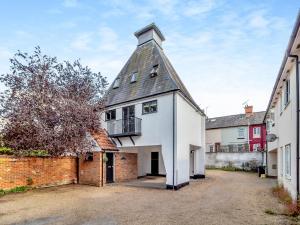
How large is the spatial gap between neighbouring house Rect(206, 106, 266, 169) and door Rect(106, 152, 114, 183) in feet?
52.9

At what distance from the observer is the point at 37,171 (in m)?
14.2

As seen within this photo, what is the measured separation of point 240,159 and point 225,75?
49.3ft

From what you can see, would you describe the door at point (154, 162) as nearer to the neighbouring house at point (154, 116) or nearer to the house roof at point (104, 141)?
the neighbouring house at point (154, 116)

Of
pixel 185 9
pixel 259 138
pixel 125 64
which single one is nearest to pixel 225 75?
pixel 185 9

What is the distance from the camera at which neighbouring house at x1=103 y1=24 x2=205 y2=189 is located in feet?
48.9

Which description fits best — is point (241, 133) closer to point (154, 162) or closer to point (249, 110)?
point (249, 110)

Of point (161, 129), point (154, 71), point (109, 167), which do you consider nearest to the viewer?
point (161, 129)

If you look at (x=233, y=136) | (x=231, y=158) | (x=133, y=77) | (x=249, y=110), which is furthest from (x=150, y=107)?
(x=249, y=110)

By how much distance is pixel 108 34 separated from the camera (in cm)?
1177

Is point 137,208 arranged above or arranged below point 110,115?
below

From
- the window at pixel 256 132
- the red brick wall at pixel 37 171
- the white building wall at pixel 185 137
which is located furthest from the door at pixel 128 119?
the window at pixel 256 132

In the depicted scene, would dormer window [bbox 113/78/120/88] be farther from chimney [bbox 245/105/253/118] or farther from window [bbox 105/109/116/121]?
chimney [bbox 245/105/253/118]

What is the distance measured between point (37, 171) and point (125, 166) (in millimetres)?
6113

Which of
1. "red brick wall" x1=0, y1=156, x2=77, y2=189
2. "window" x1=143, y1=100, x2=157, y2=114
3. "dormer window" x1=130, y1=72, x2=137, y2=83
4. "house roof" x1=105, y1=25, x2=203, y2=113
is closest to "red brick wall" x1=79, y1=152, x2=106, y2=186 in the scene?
"red brick wall" x1=0, y1=156, x2=77, y2=189
